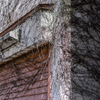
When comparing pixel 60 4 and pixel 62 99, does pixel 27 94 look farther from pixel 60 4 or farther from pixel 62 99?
pixel 60 4

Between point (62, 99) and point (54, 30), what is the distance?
0.88m

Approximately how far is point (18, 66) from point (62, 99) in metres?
1.01

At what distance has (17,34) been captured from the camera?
2146mm

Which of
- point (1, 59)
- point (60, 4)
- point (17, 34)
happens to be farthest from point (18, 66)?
point (60, 4)

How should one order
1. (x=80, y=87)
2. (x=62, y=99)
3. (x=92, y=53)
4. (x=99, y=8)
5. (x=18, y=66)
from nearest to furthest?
(x=62, y=99)
(x=80, y=87)
(x=92, y=53)
(x=99, y=8)
(x=18, y=66)

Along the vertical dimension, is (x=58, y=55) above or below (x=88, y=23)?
below

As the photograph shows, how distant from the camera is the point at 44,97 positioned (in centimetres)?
174

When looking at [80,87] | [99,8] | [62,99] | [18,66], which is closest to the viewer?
[62,99]

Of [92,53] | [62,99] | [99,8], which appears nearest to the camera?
[62,99]

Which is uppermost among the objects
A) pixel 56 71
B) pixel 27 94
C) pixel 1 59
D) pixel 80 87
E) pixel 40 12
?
pixel 40 12

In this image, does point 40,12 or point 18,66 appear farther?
point 18,66

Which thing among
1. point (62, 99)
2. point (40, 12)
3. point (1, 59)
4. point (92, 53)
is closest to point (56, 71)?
point (62, 99)

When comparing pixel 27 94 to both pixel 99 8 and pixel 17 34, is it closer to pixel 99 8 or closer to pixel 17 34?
pixel 17 34

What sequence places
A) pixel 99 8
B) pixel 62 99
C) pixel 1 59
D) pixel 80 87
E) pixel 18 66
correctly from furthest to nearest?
pixel 1 59 < pixel 18 66 < pixel 99 8 < pixel 80 87 < pixel 62 99
